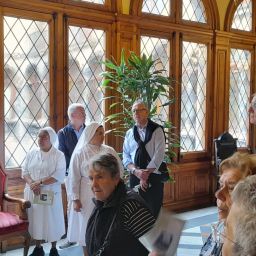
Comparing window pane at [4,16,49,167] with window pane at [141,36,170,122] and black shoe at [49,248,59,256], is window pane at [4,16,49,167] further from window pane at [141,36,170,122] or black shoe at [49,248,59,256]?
window pane at [141,36,170,122]

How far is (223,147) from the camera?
5.81 m

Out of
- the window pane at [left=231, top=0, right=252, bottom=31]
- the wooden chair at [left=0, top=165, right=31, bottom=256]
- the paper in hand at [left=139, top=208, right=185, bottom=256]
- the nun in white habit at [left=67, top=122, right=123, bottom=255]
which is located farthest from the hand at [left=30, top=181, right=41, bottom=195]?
the window pane at [left=231, top=0, right=252, bottom=31]

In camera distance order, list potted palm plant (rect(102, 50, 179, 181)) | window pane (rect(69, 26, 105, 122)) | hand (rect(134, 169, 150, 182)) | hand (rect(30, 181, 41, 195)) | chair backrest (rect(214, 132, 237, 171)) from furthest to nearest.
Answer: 1. chair backrest (rect(214, 132, 237, 171))
2. window pane (rect(69, 26, 105, 122))
3. potted palm plant (rect(102, 50, 179, 181))
4. hand (rect(134, 169, 150, 182))
5. hand (rect(30, 181, 41, 195))

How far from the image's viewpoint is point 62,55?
15.0 feet

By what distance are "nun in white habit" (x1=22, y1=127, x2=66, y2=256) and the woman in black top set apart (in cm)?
184

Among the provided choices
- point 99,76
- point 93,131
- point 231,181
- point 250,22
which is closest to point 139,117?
point 93,131

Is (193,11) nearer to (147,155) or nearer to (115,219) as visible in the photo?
(147,155)

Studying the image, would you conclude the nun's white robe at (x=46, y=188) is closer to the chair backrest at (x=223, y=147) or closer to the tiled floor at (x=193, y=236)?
the tiled floor at (x=193, y=236)

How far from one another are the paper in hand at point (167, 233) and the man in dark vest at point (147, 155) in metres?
2.45

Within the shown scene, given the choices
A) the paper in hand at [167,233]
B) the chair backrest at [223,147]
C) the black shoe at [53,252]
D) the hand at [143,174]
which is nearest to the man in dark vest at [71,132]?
the black shoe at [53,252]

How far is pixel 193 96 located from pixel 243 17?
1.75 meters

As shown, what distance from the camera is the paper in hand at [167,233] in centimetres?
152

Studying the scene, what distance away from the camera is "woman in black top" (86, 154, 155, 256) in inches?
73.4

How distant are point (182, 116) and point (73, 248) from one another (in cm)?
263
